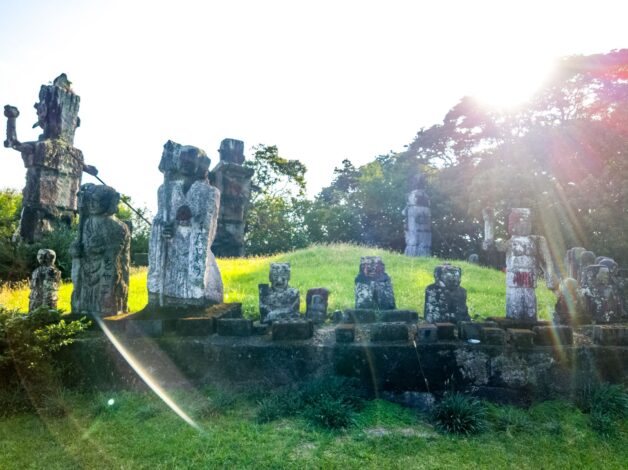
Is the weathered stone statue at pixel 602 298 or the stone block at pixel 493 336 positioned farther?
the weathered stone statue at pixel 602 298

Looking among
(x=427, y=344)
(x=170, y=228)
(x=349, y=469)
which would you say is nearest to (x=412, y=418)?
(x=427, y=344)

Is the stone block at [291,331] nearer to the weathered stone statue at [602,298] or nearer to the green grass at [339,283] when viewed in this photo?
the green grass at [339,283]

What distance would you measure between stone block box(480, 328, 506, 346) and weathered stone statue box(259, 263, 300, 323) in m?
2.85

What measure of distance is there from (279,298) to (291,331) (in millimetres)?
1525

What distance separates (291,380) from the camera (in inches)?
203

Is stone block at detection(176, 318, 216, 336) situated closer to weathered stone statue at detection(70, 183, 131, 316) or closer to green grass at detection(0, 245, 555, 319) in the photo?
weathered stone statue at detection(70, 183, 131, 316)

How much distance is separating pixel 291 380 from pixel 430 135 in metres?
26.5

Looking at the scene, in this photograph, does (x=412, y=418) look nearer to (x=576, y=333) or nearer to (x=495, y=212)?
(x=576, y=333)

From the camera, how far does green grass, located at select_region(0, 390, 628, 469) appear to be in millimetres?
3727

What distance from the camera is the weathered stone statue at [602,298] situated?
638cm

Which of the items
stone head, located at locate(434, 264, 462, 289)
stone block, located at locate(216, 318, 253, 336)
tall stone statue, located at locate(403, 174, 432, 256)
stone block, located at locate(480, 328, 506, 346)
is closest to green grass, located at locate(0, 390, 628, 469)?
stone block, located at locate(480, 328, 506, 346)

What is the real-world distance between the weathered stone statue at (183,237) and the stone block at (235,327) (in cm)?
62

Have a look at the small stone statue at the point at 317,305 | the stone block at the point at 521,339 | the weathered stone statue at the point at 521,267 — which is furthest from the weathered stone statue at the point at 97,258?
the weathered stone statue at the point at 521,267

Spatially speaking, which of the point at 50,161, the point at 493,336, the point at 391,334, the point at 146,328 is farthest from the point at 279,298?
the point at 50,161
